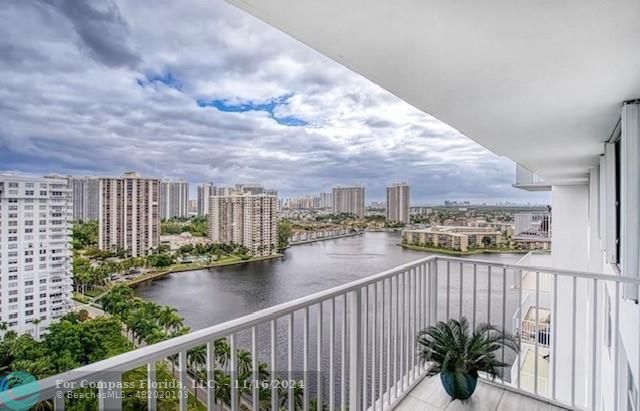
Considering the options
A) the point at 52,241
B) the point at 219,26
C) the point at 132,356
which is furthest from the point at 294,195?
the point at 132,356

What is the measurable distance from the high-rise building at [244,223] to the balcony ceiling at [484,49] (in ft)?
7.22

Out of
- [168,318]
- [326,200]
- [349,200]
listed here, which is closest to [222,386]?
[168,318]

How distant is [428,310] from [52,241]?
9.54 feet

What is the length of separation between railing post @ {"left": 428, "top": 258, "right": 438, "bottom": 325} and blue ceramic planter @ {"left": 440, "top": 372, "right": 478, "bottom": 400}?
2.24 ft

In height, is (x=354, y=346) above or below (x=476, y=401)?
above

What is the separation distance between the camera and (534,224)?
307 inches

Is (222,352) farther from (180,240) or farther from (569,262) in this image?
(569,262)

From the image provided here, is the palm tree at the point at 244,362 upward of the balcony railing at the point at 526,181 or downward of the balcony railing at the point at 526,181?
downward

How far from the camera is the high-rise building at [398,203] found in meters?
4.62

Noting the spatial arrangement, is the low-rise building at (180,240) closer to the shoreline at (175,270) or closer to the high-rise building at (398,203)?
the shoreline at (175,270)

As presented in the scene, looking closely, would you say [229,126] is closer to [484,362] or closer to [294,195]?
[294,195]

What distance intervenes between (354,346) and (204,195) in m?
2.42

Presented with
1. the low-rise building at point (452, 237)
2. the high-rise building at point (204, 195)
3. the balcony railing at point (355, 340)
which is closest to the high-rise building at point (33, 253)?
the high-rise building at point (204, 195)

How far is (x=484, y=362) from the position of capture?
2424 millimetres
